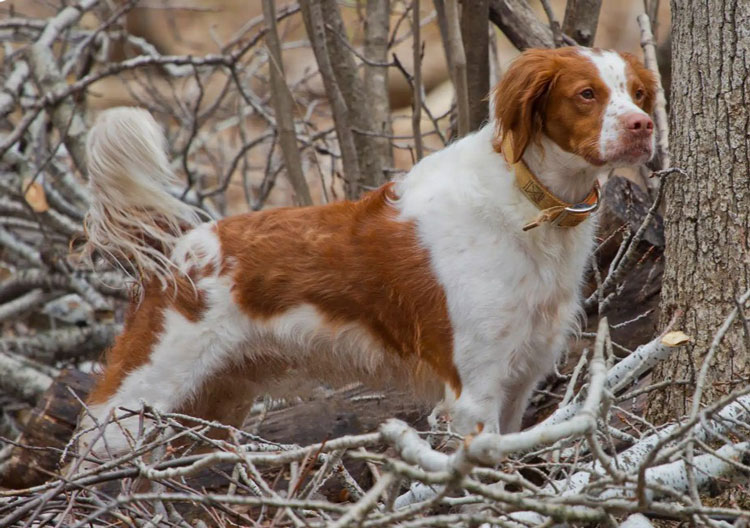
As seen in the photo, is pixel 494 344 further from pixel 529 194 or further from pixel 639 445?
pixel 639 445

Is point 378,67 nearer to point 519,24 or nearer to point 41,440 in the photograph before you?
point 519,24

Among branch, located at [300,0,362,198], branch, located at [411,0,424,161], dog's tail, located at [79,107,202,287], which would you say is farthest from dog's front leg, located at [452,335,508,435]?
branch, located at [300,0,362,198]

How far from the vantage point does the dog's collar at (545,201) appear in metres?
3.57

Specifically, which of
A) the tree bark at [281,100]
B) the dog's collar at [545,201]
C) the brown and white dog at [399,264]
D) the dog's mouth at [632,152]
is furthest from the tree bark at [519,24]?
the dog's mouth at [632,152]

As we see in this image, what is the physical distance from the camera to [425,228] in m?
3.74

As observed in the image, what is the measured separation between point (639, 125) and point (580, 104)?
0.25 metres

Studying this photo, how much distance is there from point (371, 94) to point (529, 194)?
7.96 feet

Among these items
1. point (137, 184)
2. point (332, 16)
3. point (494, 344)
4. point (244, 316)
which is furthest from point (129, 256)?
point (332, 16)

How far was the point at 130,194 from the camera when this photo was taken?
13.3 ft

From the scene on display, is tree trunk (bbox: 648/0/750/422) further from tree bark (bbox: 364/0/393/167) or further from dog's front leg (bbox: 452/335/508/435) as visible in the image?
tree bark (bbox: 364/0/393/167)

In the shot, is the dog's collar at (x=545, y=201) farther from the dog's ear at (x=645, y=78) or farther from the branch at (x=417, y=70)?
the branch at (x=417, y=70)

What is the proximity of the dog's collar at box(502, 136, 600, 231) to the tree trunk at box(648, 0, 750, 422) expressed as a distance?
1.07 ft

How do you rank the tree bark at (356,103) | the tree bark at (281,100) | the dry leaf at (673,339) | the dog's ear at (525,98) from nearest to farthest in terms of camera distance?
the dry leaf at (673,339) → the dog's ear at (525,98) → the tree bark at (281,100) → the tree bark at (356,103)

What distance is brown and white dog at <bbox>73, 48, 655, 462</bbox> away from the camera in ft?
11.7
